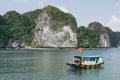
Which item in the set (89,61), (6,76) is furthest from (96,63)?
(6,76)

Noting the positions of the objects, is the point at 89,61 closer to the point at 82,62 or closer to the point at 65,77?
the point at 82,62

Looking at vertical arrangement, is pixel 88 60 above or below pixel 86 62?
above

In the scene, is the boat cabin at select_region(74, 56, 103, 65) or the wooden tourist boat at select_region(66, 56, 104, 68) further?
the boat cabin at select_region(74, 56, 103, 65)

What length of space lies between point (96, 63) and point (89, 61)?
8.14ft

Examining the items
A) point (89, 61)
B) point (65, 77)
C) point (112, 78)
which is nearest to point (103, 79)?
point (112, 78)

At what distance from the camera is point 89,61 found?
2977 inches

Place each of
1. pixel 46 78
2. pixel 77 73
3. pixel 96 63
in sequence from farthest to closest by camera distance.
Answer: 1. pixel 96 63
2. pixel 77 73
3. pixel 46 78

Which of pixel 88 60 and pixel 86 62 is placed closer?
pixel 86 62

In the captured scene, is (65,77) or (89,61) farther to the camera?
(89,61)

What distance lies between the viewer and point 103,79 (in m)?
59.8

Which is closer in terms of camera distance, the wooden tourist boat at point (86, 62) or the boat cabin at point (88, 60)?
the wooden tourist boat at point (86, 62)

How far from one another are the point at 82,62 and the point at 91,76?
11547 mm

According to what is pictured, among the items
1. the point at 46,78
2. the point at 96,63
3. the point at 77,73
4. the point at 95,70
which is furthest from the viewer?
the point at 96,63

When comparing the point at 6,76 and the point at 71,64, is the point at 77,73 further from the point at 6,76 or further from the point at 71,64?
the point at 6,76
